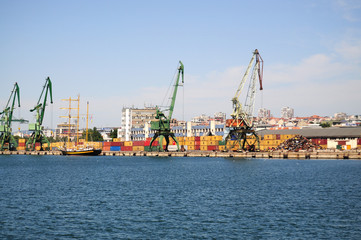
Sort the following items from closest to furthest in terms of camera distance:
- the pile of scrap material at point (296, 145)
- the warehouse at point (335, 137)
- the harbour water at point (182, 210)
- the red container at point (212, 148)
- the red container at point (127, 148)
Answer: the harbour water at point (182, 210)
the pile of scrap material at point (296, 145)
the warehouse at point (335, 137)
the red container at point (212, 148)
the red container at point (127, 148)

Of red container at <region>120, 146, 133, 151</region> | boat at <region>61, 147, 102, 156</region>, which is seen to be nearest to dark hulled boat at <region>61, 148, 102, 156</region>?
boat at <region>61, 147, 102, 156</region>

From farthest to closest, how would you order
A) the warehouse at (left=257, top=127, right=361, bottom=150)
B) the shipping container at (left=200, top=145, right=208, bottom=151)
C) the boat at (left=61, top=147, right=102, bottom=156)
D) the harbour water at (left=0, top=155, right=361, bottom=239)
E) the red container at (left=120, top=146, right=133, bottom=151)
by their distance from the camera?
the red container at (left=120, top=146, right=133, bottom=151) → the shipping container at (left=200, top=145, right=208, bottom=151) → the boat at (left=61, top=147, right=102, bottom=156) → the warehouse at (left=257, top=127, right=361, bottom=150) → the harbour water at (left=0, top=155, right=361, bottom=239)

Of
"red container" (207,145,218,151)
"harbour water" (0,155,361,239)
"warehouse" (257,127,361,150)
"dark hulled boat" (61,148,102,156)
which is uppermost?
"warehouse" (257,127,361,150)

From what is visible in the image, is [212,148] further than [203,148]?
No

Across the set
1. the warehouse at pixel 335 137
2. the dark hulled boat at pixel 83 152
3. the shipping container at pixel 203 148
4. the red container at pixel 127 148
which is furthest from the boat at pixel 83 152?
the warehouse at pixel 335 137

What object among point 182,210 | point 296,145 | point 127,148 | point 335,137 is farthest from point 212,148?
point 182,210

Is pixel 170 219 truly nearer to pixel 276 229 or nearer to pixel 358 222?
pixel 276 229

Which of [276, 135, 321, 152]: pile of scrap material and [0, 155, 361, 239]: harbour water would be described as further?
[276, 135, 321, 152]: pile of scrap material

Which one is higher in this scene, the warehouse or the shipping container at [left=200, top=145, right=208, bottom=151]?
the warehouse

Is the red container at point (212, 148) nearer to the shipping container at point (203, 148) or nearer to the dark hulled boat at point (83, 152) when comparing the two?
the shipping container at point (203, 148)

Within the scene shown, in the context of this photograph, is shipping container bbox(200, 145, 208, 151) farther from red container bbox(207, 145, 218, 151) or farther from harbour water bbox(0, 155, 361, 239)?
harbour water bbox(0, 155, 361, 239)

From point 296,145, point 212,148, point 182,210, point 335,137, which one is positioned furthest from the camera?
point 335,137

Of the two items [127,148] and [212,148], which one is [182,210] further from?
[127,148]

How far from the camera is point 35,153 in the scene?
150125 millimetres
